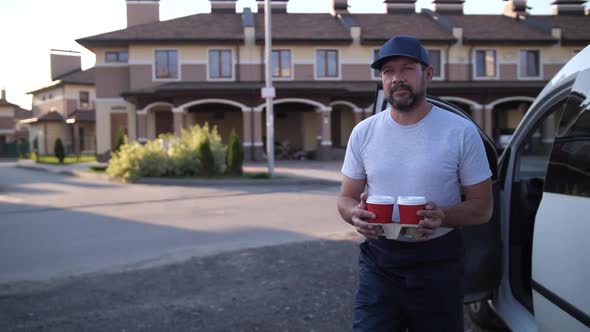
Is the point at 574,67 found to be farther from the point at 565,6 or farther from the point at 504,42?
the point at 565,6

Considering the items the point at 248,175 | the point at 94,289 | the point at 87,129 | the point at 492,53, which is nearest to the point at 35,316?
the point at 94,289

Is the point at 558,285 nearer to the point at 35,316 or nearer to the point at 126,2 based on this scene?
the point at 35,316

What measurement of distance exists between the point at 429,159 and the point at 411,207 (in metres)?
0.35

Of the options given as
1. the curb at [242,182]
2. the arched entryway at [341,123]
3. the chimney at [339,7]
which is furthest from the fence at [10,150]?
the curb at [242,182]

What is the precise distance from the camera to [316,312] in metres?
4.87

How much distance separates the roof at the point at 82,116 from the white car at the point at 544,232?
47.3m

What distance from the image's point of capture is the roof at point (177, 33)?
99.3ft

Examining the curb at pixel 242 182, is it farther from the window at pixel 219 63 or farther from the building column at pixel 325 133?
the window at pixel 219 63

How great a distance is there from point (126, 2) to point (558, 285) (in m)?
37.3

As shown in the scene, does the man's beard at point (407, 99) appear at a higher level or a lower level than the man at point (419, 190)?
higher

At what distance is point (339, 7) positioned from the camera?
35.4 meters

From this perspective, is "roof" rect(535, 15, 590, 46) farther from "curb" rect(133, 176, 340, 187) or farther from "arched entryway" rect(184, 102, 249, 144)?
"curb" rect(133, 176, 340, 187)

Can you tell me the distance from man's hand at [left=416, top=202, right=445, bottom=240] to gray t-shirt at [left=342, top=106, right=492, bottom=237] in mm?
177

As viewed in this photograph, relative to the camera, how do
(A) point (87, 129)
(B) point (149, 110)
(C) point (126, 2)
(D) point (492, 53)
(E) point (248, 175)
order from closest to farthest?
(E) point (248, 175)
(B) point (149, 110)
(D) point (492, 53)
(C) point (126, 2)
(A) point (87, 129)
